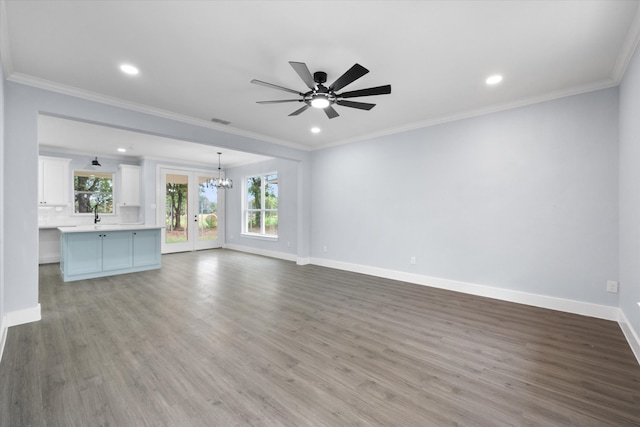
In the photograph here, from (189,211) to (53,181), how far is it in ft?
10.1

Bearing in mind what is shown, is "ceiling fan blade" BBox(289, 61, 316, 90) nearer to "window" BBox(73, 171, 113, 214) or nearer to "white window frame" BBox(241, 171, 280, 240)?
"white window frame" BBox(241, 171, 280, 240)

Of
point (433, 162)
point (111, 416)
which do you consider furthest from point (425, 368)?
point (433, 162)

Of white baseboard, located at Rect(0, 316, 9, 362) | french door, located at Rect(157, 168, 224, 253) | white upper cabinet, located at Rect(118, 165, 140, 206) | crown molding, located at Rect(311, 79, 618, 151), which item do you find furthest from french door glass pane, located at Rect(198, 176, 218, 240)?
white baseboard, located at Rect(0, 316, 9, 362)

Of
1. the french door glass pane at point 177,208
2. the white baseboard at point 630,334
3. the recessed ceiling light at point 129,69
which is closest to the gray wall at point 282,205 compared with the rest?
the french door glass pane at point 177,208

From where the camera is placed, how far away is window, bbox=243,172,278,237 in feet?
25.2

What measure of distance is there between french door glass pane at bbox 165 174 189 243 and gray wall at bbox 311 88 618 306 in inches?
215

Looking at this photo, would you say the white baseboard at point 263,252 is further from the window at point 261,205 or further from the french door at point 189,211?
the french door at point 189,211

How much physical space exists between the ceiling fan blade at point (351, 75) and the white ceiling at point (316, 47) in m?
0.31

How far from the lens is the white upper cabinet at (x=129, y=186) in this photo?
7539mm

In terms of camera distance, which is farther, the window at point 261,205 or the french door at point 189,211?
the french door at point 189,211

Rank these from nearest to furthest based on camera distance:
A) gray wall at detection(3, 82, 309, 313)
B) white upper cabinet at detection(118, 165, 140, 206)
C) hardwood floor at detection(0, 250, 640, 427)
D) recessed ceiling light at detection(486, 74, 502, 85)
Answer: hardwood floor at detection(0, 250, 640, 427) → gray wall at detection(3, 82, 309, 313) → recessed ceiling light at detection(486, 74, 502, 85) → white upper cabinet at detection(118, 165, 140, 206)

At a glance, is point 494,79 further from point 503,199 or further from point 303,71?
point 303,71

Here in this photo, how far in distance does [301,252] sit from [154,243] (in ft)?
10.3

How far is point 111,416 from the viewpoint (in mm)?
1689
